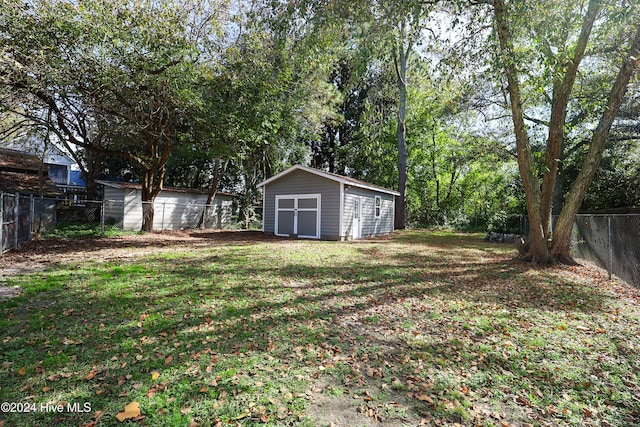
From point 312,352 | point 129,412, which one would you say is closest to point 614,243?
point 312,352

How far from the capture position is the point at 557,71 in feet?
20.8

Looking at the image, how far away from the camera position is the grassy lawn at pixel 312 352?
2438 millimetres

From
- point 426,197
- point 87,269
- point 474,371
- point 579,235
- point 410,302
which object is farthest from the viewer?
point 426,197

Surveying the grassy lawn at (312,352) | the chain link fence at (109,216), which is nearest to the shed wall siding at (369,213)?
the grassy lawn at (312,352)

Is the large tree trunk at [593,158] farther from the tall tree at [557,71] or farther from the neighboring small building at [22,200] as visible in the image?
the neighboring small building at [22,200]

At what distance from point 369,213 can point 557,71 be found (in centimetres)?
1081

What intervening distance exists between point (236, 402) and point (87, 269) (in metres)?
6.00

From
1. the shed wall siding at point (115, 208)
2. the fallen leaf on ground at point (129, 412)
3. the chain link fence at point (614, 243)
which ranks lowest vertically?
the fallen leaf on ground at point (129, 412)

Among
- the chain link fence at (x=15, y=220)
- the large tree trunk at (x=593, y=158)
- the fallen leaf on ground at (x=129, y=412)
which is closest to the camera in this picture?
the fallen leaf on ground at (x=129, y=412)

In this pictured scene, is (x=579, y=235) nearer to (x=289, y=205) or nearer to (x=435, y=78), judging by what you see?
(x=435, y=78)

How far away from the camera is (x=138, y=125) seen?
36.6 feet

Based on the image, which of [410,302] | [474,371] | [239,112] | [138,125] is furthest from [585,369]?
[138,125]

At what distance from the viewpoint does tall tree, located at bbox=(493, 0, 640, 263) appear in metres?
6.21

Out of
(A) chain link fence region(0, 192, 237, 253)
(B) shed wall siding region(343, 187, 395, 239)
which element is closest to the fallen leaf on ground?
(A) chain link fence region(0, 192, 237, 253)
